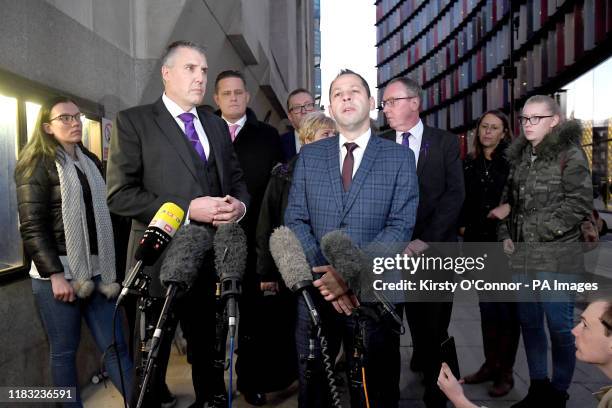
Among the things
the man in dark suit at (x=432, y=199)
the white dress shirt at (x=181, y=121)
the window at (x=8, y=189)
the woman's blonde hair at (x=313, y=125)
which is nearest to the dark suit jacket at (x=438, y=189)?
the man in dark suit at (x=432, y=199)

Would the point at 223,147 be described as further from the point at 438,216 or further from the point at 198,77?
the point at 438,216

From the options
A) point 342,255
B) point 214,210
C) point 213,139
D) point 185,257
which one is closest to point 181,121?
point 213,139

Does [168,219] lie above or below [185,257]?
above

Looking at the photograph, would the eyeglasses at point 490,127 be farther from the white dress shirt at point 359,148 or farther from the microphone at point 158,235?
the microphone at point 158,235

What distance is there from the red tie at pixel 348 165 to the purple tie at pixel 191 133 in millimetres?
782

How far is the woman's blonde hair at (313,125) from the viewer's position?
3768 mm

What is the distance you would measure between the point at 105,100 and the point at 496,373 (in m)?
4.13

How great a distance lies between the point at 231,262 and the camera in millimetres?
2020

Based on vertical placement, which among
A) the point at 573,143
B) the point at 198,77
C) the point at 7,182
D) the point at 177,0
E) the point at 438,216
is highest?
the point at 177,0

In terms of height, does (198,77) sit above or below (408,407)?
above

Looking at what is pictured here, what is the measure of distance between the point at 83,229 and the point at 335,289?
1.67 m

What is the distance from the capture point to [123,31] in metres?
5.36

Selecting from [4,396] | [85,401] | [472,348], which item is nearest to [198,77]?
[4,396]

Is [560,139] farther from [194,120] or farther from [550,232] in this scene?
[194,120]
